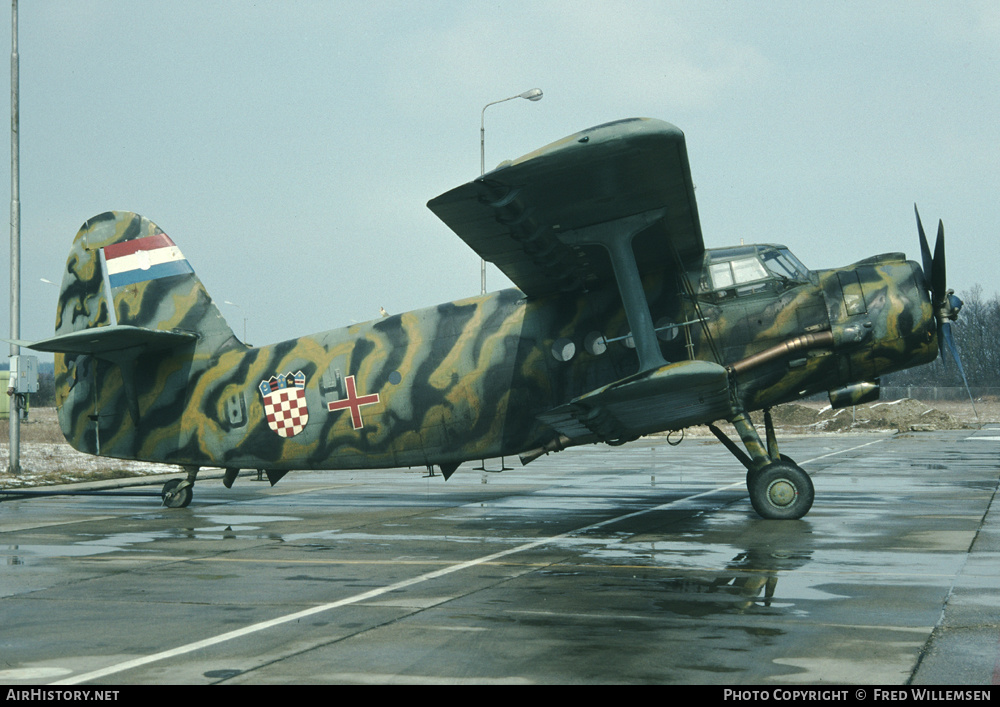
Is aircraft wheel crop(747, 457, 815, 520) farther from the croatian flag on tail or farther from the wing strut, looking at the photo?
the croatian flag on tail

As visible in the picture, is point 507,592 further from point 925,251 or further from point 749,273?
point 925,251

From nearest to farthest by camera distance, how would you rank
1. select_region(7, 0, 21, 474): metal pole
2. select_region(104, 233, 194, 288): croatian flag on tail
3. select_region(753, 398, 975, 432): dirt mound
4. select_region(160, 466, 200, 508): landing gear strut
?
select_region(160, 466, 200, 508): landing gear strut → select_region(104, 233, 194, 288): croatian flag on tail → select_region(7, 0, 21, 474): metal pole → select_region(753, 398, 975, 432): dirt mound

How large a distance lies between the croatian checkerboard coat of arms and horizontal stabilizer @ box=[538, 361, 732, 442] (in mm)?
3881

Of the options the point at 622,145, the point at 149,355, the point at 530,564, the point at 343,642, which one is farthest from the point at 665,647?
the point at 149,355

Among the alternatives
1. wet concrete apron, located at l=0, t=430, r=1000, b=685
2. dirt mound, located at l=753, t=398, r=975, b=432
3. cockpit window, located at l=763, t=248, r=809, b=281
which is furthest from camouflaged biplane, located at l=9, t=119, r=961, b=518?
dirt mound, located at l=753, t=398, r=975, b=432

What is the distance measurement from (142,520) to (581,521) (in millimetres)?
6319

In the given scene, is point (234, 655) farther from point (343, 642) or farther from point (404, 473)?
point (404, 473)

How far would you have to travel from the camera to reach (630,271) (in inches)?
449

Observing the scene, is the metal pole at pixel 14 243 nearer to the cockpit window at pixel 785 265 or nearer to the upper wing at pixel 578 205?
the upper wing at pixel 578 205

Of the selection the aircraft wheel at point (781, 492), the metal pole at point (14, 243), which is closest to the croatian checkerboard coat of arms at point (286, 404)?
the aircraft wheel at point (781, 492)

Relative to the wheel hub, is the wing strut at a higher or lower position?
higher

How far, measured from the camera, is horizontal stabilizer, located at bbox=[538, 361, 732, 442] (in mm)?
10750

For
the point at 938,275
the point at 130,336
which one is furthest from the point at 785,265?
the point at 130,336

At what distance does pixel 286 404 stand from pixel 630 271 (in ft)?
18.5
